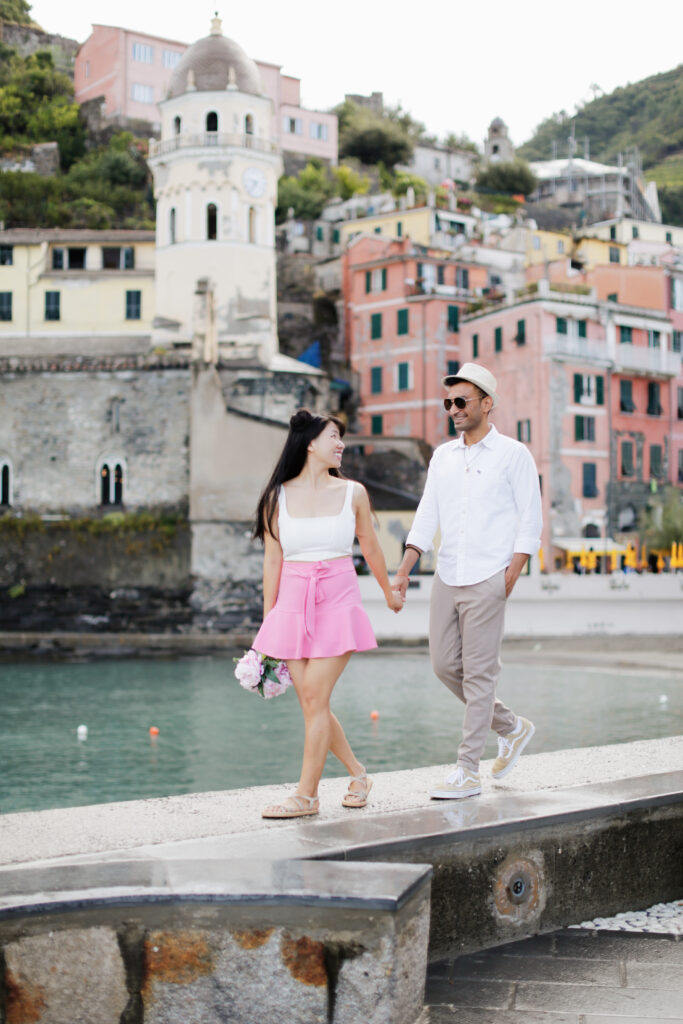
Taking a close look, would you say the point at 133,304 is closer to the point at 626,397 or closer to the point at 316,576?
the point at 626,397

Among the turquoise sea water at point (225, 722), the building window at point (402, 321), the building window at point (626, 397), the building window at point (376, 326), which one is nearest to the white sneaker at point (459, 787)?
the turquoise sea water at point (225, 722)

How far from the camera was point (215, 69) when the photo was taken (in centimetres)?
3441

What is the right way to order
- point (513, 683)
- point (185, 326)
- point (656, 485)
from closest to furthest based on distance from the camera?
1. point (513, 683)
2. point (185, 326)
3. point (656, 485)

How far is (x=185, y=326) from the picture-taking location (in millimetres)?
35312

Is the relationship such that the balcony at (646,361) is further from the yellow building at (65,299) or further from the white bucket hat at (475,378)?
the white bucket hat at (475,378)

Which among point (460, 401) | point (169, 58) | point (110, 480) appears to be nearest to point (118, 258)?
point (110, 480)

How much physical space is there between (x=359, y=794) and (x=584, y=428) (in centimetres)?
3278

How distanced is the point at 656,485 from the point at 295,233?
77.1 ft

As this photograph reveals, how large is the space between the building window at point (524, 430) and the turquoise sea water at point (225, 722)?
38.1 ft

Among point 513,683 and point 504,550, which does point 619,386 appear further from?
point 504,550

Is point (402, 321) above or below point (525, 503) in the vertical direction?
above

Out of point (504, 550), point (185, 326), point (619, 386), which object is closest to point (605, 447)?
point (619, 386)

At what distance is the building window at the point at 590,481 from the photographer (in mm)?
35812

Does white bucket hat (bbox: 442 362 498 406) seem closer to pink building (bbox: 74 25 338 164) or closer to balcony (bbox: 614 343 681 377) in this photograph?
balcony (bbox: 614 343 681 377)
